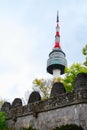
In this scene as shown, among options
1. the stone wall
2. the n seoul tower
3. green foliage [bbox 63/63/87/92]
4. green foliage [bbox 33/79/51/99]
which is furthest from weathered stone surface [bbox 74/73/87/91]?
the n seoul tower

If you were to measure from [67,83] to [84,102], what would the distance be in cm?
1842

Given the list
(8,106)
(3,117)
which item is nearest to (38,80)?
(8,106)

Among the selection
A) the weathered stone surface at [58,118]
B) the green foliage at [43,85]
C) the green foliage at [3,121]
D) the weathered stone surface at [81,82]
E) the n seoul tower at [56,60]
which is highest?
the n seoul tower at [56,60]

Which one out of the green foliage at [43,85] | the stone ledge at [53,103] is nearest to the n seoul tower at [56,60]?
the green foliage at [43,85]

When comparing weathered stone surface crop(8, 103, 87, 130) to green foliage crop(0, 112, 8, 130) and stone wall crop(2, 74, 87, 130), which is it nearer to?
stone wall crop(2, 74, 87, 130)

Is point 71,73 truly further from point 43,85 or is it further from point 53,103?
point 53,103

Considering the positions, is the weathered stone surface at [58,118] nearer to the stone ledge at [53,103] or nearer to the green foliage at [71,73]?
the stone ledge at [53,103]

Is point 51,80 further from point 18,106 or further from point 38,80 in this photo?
point 18,106

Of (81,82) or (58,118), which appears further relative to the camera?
(58,118)

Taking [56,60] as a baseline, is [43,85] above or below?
below

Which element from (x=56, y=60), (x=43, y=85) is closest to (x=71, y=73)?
(x=43, y=85)

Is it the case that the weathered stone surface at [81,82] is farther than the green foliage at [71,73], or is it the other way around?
the green foliage at [71,73]

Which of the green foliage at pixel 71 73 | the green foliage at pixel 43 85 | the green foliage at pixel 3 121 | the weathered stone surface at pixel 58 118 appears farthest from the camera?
A: the green foliage at pixel 43 85

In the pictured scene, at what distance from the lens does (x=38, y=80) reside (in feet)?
166
